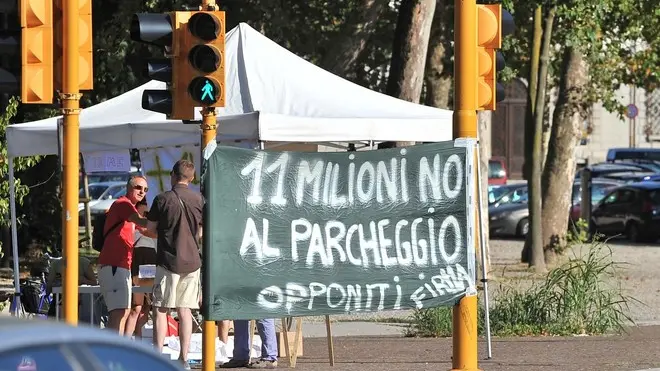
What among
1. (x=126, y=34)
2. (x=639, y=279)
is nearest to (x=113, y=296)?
(x=126, y=34)

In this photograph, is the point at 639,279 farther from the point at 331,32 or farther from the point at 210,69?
the point at 210,69

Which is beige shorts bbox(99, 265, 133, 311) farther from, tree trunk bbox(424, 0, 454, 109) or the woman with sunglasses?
tree trunk bbox(424, 0, 454, 109)

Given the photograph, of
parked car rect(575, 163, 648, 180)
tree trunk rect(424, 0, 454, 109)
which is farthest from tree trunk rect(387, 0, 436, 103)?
parked car rect(575, 163, 648, 180)

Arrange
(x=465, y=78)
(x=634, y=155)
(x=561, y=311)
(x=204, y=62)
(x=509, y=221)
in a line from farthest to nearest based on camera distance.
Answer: (x=634, y=155), (x=509, y=221), (x=561, y=311), (x=465, y=78), (x=204, y=62)

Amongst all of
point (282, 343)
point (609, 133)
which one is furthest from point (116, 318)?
point (609, 133)

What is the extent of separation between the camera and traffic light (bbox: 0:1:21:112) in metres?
8.66

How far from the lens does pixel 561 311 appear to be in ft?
47.7

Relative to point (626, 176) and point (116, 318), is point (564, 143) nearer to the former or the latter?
point (116, 318)

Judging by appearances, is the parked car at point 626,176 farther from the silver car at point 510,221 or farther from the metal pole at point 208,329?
the metal pole at point 208,329

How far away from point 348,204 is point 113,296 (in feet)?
8.95

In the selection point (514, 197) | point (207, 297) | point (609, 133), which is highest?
point (609, 133)

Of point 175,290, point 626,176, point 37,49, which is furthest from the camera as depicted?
point 626,176

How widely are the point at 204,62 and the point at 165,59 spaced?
14.2 inches

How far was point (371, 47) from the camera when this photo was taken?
27.6m
